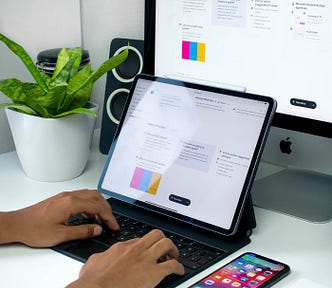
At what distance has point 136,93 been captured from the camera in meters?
1.11

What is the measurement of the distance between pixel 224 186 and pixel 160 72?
368mm

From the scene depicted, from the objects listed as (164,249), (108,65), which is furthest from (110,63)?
(164,249)

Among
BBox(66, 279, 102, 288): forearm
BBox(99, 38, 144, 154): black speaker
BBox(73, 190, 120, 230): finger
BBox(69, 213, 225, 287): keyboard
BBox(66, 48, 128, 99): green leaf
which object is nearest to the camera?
BBox(66, 279, 102, 288): forearm

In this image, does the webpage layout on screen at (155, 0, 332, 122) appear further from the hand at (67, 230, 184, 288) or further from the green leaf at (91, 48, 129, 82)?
the hand at (67, 230, 184, 288)

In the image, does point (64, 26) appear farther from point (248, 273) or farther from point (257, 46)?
point (248, 273)

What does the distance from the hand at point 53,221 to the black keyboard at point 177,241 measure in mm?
16

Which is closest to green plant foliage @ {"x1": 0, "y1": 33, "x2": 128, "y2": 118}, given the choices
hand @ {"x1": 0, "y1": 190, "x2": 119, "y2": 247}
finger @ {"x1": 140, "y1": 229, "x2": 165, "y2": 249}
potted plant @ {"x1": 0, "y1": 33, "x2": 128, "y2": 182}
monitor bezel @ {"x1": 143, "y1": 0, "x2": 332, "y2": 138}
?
potted plant @ {"x1": 0, "y1": 33, "x2": 128, "y2": 182}

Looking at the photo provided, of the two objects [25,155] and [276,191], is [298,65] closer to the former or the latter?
[276,191]

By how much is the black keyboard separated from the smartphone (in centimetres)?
4

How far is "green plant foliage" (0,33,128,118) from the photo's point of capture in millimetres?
1146

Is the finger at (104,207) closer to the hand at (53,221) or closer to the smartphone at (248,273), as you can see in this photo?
the hand at (53,221)

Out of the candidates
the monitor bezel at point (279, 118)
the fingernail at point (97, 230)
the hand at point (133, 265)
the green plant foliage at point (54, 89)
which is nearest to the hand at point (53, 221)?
the fingernail at point (97, 230)

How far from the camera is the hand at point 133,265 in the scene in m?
0.79

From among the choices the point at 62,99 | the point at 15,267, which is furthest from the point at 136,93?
the point at 15,267
